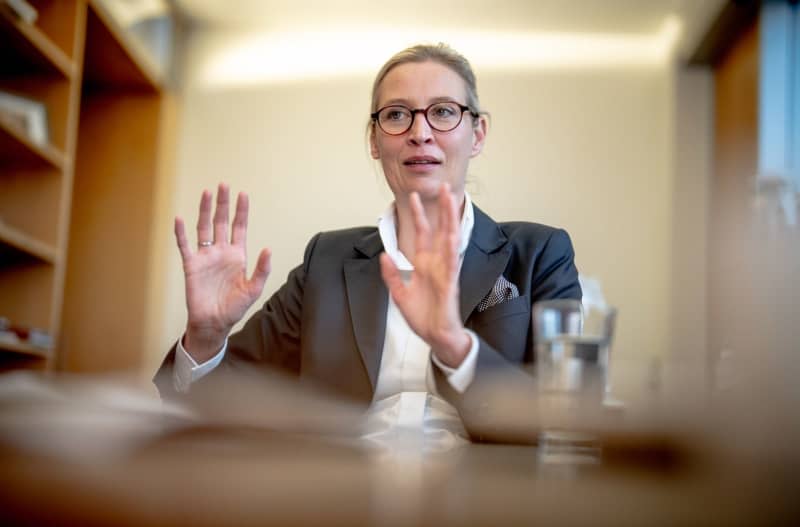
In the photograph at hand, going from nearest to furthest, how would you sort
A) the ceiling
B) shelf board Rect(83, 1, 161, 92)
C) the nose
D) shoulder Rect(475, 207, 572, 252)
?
shoulder Rect(475, 207, 572, 252), the nose, shelf board Rect(83, 1, 161, 92), the ceiling

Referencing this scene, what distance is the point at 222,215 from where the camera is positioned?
3.88 ft

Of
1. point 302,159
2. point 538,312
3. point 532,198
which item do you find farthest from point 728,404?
point 302,159

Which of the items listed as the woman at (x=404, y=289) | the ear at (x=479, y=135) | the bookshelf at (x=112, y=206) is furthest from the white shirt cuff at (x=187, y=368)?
the bookshelf at (x=112, y=206)

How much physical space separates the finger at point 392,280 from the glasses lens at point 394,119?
61cm

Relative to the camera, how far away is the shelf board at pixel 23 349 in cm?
276

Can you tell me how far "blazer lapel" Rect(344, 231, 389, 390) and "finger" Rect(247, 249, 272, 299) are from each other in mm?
204

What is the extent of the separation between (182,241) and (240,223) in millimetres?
74

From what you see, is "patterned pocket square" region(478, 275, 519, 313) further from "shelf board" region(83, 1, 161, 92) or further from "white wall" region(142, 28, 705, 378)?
"shelf board" region(83, 1, 161, 92)

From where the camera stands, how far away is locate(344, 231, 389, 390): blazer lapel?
1.27 meters

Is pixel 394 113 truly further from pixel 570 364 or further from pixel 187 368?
pixel 570 364

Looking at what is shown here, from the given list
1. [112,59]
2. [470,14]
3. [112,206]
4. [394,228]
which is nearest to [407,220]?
[394,228]

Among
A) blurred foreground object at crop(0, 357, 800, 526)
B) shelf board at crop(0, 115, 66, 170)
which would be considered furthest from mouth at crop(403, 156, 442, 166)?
shelf board at crop(0, 115, 66, 170)

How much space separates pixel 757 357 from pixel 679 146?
362cm

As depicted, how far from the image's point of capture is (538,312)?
66 centimetres
